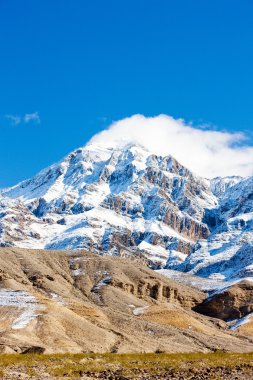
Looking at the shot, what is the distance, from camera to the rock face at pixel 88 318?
102 meters

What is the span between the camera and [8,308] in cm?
11775

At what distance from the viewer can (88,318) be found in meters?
131

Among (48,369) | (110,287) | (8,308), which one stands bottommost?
(48,369)

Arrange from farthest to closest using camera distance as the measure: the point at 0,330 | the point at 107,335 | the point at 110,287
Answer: the point at 110,287 → the point at 107,335 → the point at 0,330

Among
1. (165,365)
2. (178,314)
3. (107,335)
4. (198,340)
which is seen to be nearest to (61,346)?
(107,335)

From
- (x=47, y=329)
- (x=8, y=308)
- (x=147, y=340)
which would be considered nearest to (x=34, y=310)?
(x=8, y=308)

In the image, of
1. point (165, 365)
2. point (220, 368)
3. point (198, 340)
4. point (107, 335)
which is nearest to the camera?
point (220, 368)

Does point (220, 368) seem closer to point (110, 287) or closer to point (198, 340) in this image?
point (198, 340)

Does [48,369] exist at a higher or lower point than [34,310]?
lower

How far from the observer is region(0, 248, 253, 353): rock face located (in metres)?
102

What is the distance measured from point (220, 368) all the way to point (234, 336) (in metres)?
133

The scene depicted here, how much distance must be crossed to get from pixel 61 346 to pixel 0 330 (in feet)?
52.4

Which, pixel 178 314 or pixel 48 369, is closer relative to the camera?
pixel 48 369

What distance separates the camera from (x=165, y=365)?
1569 inches
